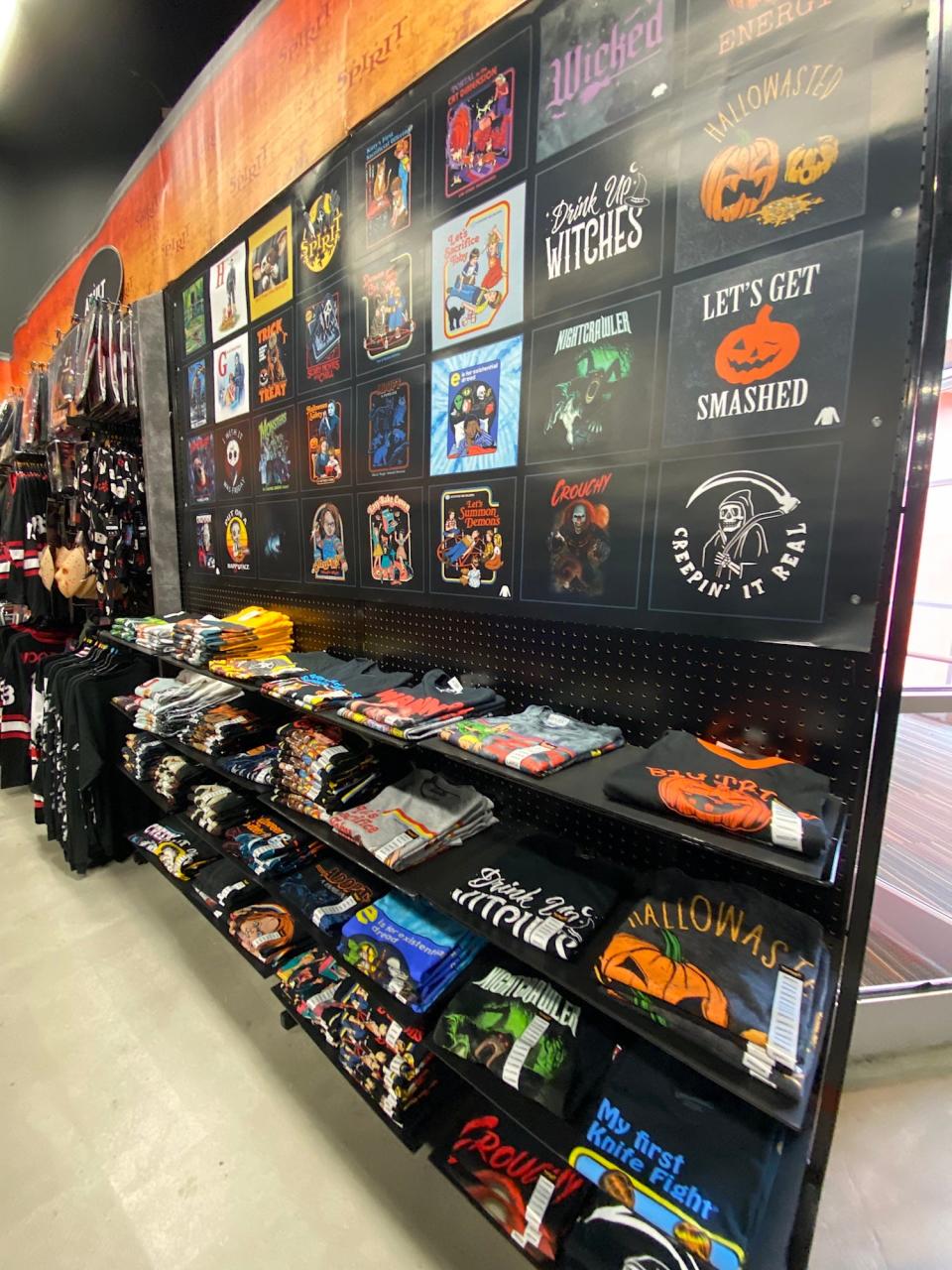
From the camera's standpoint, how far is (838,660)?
3.20ft

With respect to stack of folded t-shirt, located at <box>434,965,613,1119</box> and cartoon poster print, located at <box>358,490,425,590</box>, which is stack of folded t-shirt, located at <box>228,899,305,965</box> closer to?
stack of folded t-shirt, located at <box>434,965,613,1119</box>

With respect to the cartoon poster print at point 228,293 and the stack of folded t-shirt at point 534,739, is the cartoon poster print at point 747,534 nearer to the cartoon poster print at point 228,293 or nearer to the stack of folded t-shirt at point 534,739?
the stack of folded t-shirt at point 534,739

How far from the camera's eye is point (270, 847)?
1.84m

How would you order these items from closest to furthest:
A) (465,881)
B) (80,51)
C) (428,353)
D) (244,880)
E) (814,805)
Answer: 1. (814,805)
2. (465,881)
3. (428,353)
4. (244,880)
5. (80,51)

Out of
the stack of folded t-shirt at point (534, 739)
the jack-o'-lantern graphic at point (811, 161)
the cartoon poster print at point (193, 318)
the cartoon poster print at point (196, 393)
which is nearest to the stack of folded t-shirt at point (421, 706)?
the stack of folded t-shirt at point (534, 739)

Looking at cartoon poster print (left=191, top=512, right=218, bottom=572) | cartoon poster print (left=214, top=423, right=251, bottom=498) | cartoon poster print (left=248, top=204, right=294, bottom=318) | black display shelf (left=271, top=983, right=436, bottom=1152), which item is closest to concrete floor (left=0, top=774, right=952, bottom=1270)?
black display shelf (left=271, top=983, right=436, bottom=1152)

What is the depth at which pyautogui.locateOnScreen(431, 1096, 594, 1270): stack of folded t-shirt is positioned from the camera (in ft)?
3.59

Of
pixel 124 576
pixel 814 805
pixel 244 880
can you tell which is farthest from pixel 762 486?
pixel 124 576

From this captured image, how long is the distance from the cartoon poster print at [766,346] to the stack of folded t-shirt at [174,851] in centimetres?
255

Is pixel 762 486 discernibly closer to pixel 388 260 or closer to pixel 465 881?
pixel 465 881

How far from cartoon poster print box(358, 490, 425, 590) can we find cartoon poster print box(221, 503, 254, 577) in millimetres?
A: 898

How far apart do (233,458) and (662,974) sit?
2.64 metres

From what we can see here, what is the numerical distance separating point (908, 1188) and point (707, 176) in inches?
104

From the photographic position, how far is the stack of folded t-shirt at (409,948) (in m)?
1.22
